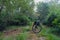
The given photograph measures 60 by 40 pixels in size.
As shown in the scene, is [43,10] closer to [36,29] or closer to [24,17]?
[24,17]

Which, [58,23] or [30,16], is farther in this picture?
[30,16]

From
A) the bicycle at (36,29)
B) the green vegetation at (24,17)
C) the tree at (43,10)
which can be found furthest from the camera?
the tree at (43,10)

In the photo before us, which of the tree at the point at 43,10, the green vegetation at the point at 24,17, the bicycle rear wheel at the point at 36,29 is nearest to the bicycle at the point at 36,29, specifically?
the bicycle rear wheel at the point at 36,29

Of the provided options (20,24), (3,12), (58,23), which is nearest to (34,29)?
(58,23)

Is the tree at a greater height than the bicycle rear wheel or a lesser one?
greater

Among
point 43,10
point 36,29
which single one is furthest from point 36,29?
point 43,10

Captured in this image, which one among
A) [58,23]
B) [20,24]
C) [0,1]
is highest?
[0,1]

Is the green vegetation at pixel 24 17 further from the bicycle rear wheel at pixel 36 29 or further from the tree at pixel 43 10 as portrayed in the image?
the bicycle rear wheel at pixel 36 29

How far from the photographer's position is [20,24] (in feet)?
58.5

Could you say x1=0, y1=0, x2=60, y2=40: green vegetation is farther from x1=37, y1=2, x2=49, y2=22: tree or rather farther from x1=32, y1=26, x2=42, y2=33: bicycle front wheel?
x1=32, y1=26, x2=42, y2=33: bicycle front wheel

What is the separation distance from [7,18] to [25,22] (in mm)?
2675

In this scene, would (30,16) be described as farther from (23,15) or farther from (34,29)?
(34,29)

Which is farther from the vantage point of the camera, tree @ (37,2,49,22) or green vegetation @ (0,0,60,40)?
tree @ (37,2,49,22)

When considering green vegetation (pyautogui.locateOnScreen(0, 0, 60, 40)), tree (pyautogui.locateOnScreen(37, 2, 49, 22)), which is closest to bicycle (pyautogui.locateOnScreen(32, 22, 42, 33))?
green vegetation (pyautogui.locateOnScreen(0, 0, 60, 40))
